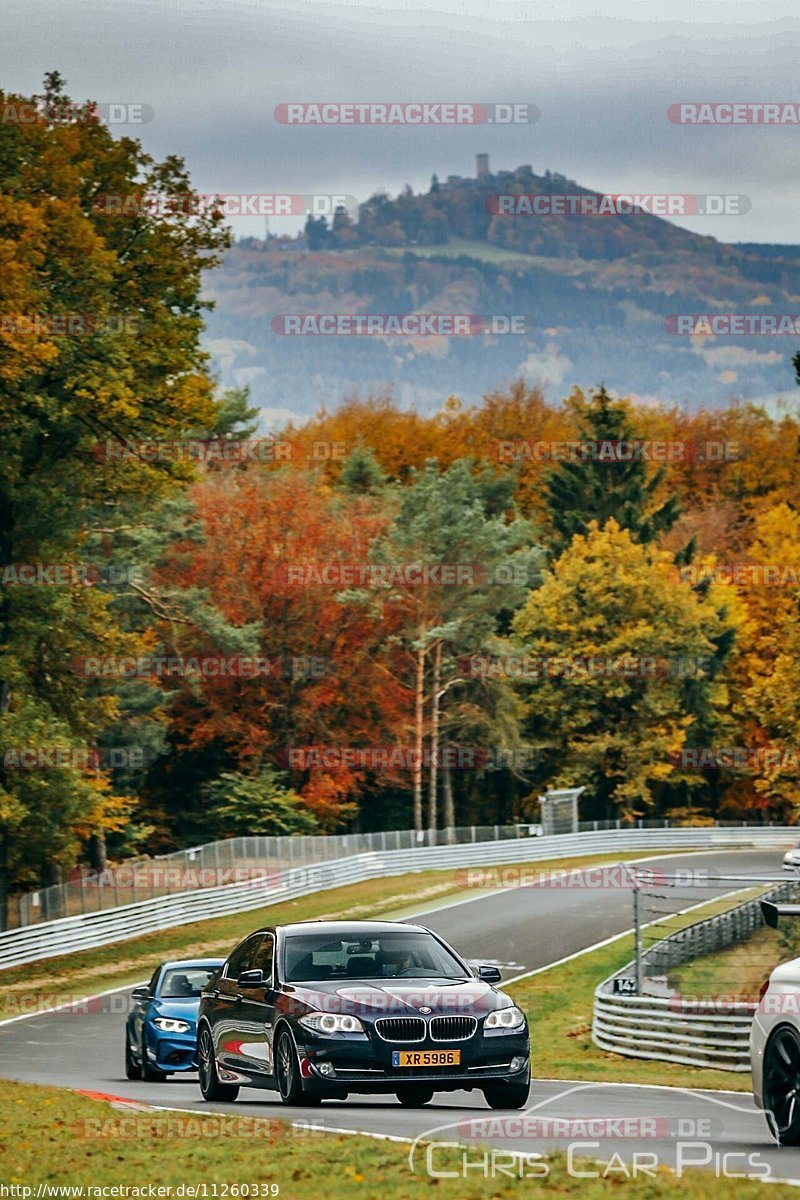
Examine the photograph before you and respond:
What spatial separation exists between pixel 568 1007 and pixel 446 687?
49656mm

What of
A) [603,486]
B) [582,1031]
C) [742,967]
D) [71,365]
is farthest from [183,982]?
[603,486]

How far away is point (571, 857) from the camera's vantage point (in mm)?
73125

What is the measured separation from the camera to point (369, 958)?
15.4 metres

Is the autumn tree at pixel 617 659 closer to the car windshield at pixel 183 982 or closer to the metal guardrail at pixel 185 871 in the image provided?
the metal guardrail at pixel 185 871

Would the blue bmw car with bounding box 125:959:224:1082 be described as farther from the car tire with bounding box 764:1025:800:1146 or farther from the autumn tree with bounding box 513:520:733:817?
the autumn tree with bounding box 513:520:733:817

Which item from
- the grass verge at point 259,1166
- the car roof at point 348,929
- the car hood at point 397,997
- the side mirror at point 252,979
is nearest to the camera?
the grass verge at point 259,1166

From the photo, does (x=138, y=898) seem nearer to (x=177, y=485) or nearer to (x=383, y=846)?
(x=177, y=485)

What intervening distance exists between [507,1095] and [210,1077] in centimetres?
324

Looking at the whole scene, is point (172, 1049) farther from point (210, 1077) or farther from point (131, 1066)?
point (210, 1077)

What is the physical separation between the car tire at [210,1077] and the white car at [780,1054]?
236 inches

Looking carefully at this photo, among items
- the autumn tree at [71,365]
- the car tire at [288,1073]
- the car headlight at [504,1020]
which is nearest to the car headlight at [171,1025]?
the car tire at [288,1073]

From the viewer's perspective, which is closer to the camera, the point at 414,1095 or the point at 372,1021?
the point at 372,1021

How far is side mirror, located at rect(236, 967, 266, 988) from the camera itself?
50.7 feet

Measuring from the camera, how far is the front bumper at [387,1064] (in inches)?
561
